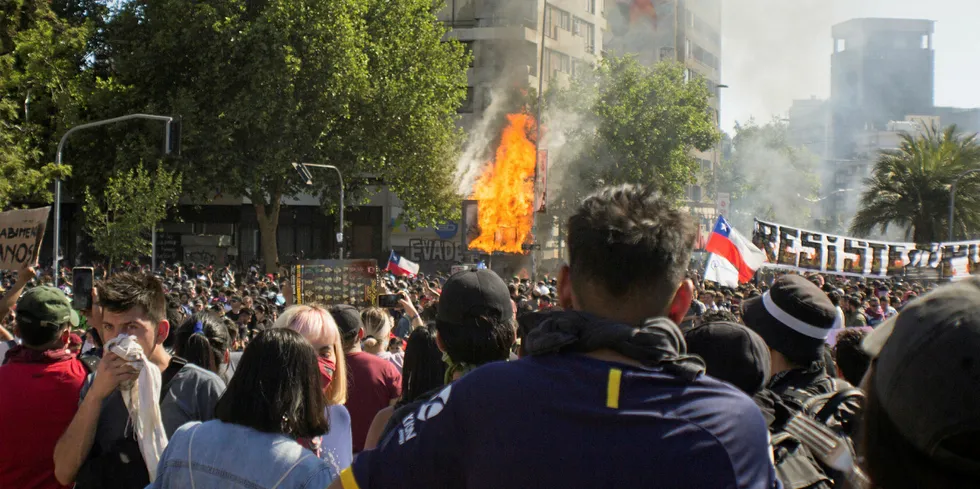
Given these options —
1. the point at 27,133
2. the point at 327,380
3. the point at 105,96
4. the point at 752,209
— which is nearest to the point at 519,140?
the point at 105,96

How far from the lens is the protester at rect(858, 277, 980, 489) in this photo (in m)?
1.32

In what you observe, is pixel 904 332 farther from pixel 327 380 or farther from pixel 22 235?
pixel 22 235

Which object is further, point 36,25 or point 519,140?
point 519,140

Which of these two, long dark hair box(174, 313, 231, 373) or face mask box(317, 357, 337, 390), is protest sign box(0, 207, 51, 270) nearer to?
long dark hair box(174, 313, 231, 373)

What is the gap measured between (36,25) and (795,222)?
82.4 metres

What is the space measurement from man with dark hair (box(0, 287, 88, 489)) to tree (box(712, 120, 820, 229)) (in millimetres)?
90771

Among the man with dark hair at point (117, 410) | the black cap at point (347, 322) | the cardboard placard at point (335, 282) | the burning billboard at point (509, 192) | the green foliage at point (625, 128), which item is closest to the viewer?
the man with dark hair at point (117, 410)

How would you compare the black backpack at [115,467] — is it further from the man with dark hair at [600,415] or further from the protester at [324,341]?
the man with dark hair at [600,415]

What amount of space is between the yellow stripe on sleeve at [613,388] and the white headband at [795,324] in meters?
1.98

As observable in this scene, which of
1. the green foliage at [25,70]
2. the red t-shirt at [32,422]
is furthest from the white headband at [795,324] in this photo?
the green foliage at [25,70]

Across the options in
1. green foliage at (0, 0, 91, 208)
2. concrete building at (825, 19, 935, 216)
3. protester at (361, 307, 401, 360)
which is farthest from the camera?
concrete building at (825, 19, 935, 216)

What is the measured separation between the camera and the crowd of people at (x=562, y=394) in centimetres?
140

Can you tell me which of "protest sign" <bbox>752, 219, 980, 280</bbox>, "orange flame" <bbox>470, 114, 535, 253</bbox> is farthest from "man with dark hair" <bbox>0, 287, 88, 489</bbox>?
"orange flame" <bbox>470, 114, 535, 253</bbox>

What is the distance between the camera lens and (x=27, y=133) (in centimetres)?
3167
